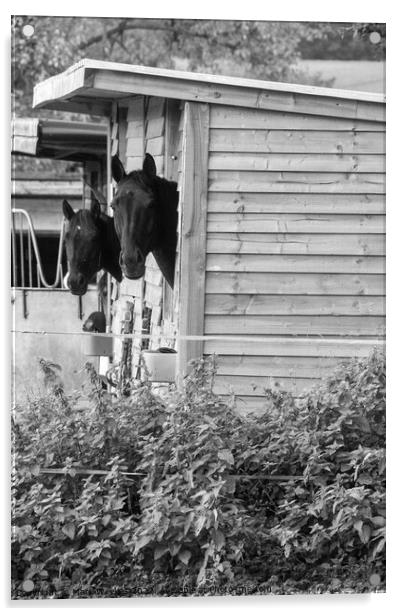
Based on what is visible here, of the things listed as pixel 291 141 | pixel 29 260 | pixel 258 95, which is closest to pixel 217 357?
pixel 291 141

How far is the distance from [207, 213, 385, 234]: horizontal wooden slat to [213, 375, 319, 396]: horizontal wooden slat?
69 cm

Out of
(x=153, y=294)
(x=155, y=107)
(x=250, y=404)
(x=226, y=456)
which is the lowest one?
→ (x=226, y=456)

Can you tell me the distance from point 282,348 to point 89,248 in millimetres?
1244

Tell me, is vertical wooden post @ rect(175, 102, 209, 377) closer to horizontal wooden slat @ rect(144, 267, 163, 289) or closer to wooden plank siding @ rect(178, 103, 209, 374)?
wooden plank siding @ rect(178, 103, 209, 374)

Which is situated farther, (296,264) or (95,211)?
(95,211)

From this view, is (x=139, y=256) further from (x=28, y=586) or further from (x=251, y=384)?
(x=28, y=586)

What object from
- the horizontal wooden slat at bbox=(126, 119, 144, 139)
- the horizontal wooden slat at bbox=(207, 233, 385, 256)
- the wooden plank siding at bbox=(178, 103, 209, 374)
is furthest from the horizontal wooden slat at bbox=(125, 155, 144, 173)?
the horizontal wooden slat at bbox=(207, 233, 385, 256)

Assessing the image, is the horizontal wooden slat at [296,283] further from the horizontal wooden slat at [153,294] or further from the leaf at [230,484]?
the leaf at [230,484]

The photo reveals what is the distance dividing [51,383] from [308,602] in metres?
1.37

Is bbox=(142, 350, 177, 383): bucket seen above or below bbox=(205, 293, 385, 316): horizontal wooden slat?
below

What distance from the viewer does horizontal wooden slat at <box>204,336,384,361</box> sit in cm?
488

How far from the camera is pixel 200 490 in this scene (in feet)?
13.8
